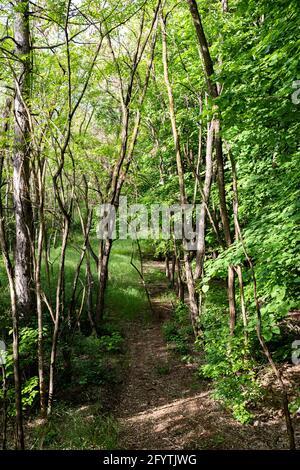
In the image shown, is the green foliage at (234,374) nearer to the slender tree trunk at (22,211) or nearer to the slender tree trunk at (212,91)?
the slender tree trunk at (212,91)

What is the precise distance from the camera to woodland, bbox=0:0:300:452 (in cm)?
436

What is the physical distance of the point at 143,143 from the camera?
46.3 feet

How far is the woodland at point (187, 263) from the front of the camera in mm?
4359

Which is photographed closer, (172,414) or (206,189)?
(172,414)

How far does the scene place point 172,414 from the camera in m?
5.85

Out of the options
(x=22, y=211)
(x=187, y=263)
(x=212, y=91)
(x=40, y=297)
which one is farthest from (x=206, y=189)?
(x=40, y=297)

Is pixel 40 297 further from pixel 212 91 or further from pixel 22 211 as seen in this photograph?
pixel 212 91

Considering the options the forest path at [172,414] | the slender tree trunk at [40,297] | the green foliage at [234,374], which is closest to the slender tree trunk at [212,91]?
the green foliage at [234,374]

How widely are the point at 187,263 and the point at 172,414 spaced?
3.50 m

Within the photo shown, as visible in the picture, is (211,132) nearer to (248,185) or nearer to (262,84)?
(248,185)

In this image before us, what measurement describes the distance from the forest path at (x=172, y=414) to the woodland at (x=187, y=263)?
0.09 ft

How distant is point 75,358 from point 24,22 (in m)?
7.90

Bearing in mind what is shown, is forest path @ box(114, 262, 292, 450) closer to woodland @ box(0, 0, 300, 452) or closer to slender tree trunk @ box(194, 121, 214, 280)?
woodland @ box(0, 0, 300, 452)

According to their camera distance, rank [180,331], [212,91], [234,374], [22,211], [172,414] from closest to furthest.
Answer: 1. [212,91]
2. [234,374]
3. [172,414]
4. [22,211]
5. [180,331]
